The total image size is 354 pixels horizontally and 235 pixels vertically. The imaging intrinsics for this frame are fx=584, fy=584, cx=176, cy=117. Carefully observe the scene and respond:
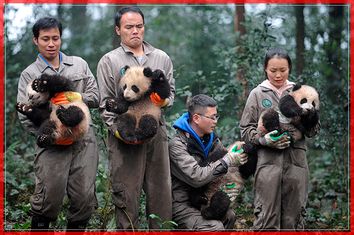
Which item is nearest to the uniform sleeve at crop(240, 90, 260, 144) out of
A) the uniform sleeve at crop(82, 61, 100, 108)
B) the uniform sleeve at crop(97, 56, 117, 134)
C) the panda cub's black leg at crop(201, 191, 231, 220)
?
the panda cub's black leg at crop(201, 191, 231, 220)

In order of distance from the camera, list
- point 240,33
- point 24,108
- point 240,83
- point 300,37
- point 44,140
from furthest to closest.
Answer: point 300,37 → point 240,33 → point 240,83 → point 24,108 → point 44,140

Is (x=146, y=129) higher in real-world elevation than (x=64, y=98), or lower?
lower

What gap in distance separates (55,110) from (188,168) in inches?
59.9

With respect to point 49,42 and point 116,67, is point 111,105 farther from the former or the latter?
point 49,42

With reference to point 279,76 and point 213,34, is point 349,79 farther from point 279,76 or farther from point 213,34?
point 213,34

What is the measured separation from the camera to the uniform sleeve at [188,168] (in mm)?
6223

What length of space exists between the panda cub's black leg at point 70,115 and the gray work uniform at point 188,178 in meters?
1.16

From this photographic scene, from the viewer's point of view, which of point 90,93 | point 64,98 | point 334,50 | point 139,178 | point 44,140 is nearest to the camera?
point 44,140

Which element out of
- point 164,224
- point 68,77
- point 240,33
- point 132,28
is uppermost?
point 240,33

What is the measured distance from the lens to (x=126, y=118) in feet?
19.7

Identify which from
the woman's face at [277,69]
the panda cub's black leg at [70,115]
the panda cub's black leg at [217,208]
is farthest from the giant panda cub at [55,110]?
the woman's face at [277,69]

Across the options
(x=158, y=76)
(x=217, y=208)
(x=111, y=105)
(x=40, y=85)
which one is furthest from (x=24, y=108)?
(x=217, y=208)

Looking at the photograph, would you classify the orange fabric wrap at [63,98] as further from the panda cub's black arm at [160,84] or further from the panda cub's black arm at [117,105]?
the panda cub's black arm at [160,84]

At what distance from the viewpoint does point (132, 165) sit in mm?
6145
